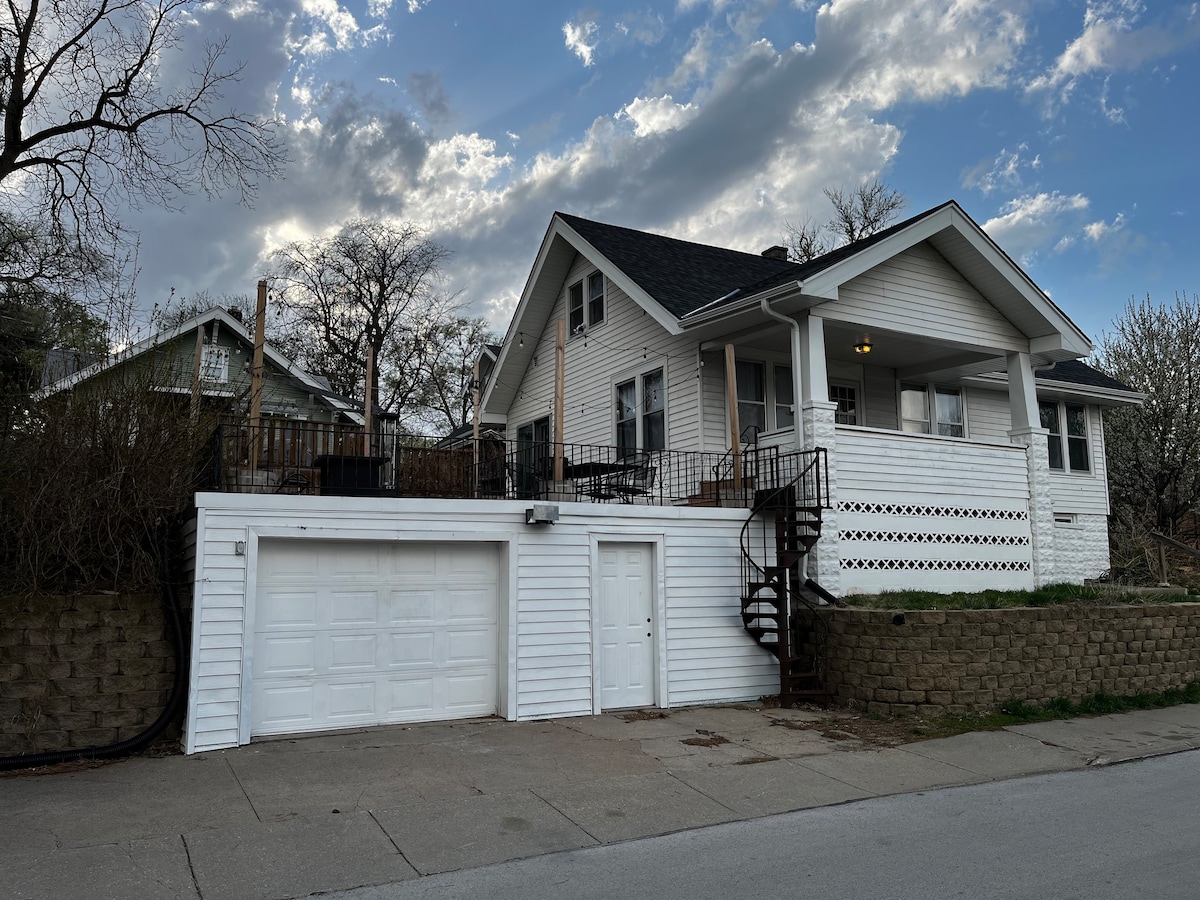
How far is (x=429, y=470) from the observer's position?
12008 mm

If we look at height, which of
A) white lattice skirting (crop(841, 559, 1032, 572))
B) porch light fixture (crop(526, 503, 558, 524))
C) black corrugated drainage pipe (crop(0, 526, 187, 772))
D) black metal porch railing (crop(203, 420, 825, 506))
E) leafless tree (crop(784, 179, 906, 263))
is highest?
leafless tree (crop(784, 179, 906, 263))

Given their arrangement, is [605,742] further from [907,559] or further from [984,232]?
[984,232]

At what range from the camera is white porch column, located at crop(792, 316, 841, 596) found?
495 inches

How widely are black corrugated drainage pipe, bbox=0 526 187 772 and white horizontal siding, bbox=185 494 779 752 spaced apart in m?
0.23

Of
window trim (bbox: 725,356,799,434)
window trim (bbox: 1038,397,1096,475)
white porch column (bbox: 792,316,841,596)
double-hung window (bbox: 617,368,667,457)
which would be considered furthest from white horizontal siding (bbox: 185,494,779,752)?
window trim (bbox: 1038,397,1096,475)

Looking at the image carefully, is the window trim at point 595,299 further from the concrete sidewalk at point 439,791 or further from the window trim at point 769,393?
the concrete sidewalk at point 439,791

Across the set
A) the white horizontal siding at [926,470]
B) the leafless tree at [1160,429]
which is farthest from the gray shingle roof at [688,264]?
the leafless tree at [1160,429]

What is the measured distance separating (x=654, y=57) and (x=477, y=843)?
14807 mm

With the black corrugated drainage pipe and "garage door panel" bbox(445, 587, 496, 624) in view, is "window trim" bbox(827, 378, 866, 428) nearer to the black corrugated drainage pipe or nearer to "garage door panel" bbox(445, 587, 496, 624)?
"garage door panel" bbox(445, 587, 496, 624)

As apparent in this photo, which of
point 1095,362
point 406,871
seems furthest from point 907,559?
point 1095,362

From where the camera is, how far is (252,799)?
734cm

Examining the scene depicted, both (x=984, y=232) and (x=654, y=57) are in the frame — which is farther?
(x=654, y=57)

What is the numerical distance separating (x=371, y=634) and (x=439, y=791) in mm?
2934

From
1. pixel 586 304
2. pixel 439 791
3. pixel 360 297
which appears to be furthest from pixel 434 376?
pixel 439 791
